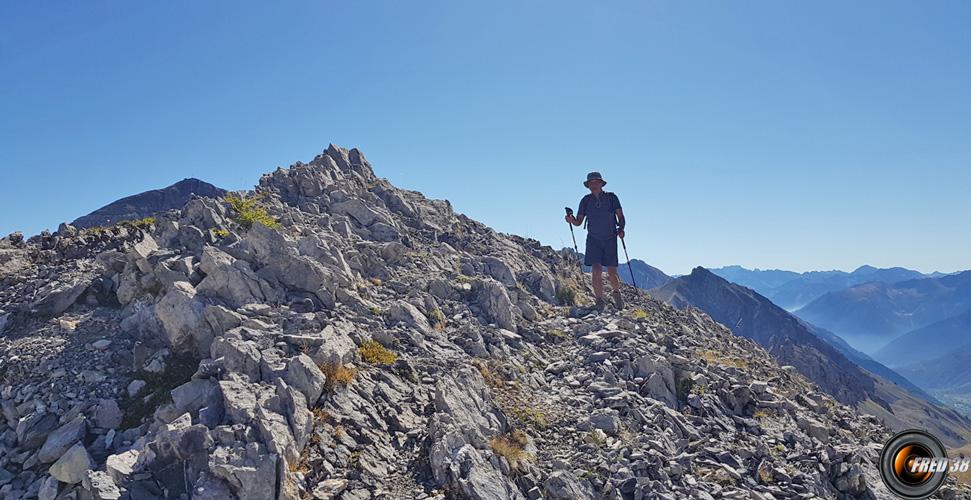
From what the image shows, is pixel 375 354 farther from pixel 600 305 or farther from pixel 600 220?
pixel 600 305

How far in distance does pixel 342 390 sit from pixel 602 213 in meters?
13.3

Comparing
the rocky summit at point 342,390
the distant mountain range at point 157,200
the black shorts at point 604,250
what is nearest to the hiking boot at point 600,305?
the rocky summit at point 342,390

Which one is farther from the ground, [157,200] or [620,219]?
[157,200]

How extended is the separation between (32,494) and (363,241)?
1482 cm

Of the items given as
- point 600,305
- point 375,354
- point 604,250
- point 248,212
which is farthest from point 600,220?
point 248,212

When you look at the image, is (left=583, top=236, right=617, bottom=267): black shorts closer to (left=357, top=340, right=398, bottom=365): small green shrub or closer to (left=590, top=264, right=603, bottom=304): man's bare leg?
(left=590, top=264, right=603, bottom=304): man's bare leg

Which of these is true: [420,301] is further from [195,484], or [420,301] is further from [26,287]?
[26,287]

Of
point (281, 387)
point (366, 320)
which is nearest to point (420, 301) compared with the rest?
point (366, 320)

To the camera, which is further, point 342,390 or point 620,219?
point 620,219

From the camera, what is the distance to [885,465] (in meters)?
10.4

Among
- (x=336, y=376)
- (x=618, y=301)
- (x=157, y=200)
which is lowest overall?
(x=336, y=376)

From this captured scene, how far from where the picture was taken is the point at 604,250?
2142 centimetres

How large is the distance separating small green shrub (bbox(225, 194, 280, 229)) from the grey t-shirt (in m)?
12.4

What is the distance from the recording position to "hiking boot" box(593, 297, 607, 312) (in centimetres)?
2206
